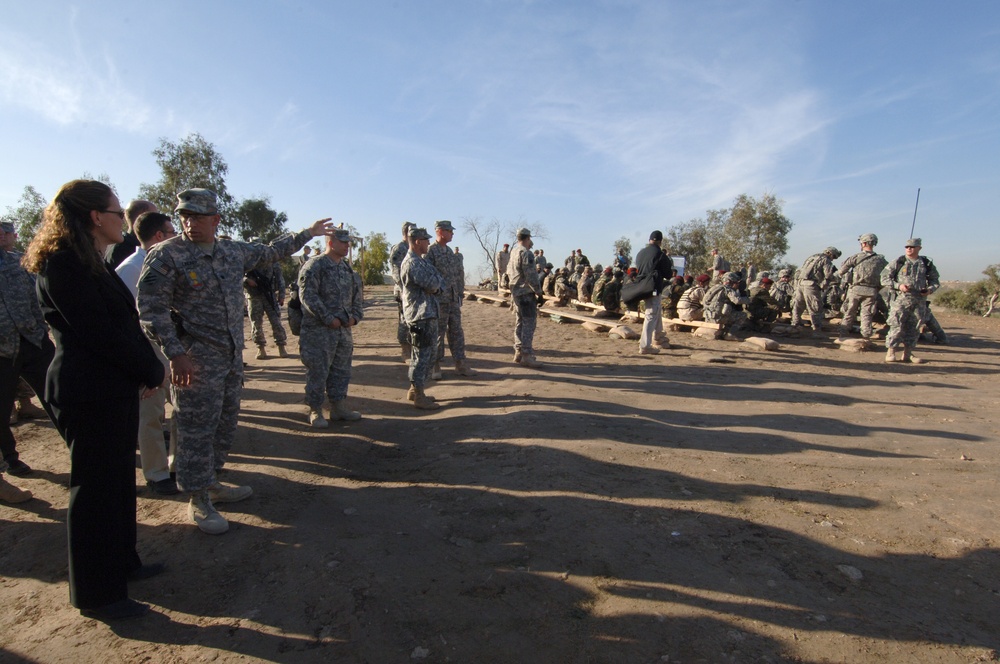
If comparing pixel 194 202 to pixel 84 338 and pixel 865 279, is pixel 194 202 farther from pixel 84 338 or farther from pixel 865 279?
pixel 865 279

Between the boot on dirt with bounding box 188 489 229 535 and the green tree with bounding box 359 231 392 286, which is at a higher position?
the green tree with bounding box 359 231 392 286

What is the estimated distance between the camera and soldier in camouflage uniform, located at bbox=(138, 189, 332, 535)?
2.99m

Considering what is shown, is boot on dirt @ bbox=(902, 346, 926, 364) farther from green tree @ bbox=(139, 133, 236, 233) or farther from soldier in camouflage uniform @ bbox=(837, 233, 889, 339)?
green tree @ bbox=(139, 133, 236, 233)

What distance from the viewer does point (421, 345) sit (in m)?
5.79

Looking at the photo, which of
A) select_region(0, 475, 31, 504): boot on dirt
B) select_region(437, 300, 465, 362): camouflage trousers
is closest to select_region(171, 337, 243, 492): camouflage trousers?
select_region(0, 475, 31, 504): boot on dirt

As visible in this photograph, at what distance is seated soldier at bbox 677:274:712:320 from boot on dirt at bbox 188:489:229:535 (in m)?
10.0

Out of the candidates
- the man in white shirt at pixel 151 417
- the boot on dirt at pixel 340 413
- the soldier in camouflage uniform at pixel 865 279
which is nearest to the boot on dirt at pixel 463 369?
the boot on dirt at pixel 340 413

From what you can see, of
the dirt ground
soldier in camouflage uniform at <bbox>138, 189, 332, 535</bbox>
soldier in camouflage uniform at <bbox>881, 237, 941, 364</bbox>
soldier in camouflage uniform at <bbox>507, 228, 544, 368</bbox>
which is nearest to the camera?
the dirt ground

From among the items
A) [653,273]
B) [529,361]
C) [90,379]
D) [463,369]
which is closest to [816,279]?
[653,273]

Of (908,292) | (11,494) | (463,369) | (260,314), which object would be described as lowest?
(11,494)

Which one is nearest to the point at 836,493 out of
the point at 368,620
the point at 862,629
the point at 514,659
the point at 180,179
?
the point at 862,629

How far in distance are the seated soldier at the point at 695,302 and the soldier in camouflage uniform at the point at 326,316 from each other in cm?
813

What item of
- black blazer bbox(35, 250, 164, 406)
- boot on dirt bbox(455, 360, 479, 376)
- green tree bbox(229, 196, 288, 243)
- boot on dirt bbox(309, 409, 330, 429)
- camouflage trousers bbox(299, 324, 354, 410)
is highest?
green tree bbox(229, 196, 288, 243)

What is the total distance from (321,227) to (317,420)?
2.15 metres
